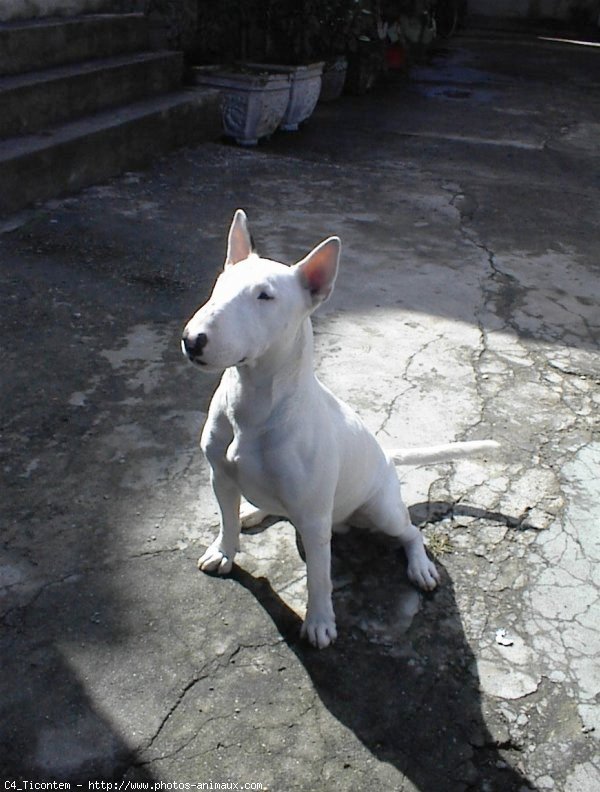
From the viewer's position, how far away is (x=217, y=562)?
261cm

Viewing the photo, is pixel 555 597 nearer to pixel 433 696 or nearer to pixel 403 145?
pixel 433 696

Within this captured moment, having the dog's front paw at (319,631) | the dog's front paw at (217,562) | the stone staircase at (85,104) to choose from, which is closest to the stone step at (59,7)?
the stone staircase at (85,104)

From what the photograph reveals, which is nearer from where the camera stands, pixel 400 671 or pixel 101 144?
pixel 400 671

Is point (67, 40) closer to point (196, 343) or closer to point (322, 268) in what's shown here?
point (322, 268)

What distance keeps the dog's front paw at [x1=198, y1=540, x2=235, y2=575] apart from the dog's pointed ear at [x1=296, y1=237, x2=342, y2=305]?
0.90 meters

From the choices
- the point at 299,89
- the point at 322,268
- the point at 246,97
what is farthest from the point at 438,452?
the point at 299,89

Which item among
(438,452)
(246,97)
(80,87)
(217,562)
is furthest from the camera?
(246,97)

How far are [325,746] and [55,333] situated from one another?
2.42 metres

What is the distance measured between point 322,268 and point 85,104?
4844 mm

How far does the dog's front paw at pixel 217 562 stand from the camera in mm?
2611

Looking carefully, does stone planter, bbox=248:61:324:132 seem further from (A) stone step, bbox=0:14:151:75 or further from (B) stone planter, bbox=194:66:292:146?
(A) stone step, bbox=0:14:151:75

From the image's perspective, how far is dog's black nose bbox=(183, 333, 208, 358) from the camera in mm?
1907

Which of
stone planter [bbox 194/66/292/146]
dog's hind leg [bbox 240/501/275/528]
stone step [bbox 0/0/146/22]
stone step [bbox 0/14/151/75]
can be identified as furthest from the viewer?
stone planter [bbox 194/66/292/146]

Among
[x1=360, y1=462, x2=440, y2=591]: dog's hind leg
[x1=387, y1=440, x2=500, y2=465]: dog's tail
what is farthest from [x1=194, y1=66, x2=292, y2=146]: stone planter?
[x1=360, y1=462, x2=440, y2=591]: dog's hind leg
